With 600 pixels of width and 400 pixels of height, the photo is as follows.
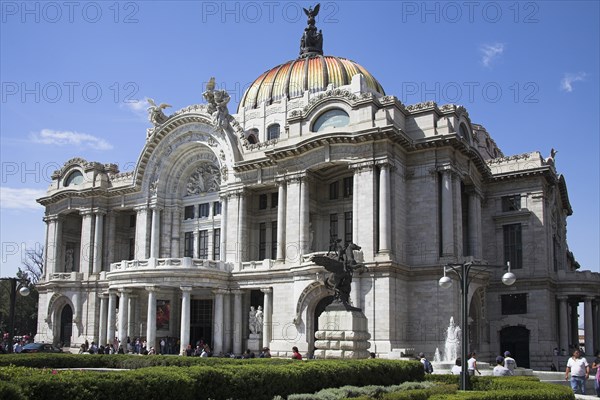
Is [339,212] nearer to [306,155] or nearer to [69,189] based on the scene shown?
[306,155]

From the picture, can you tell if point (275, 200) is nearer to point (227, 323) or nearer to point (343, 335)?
point (227, 323)

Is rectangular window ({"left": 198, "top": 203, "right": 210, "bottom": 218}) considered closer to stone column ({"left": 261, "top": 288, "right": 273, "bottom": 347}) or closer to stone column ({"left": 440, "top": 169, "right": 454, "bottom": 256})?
stone column ({"left": 261, "top": 288, "right": 273, "bottom": 347})

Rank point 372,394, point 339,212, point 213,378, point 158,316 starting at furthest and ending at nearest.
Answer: point 158,316 < point 339,212 < point 372,394 < point 213,378

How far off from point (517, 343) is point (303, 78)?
29.1 meters

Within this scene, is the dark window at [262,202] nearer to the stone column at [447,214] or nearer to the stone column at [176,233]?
the stone column at [176,233]

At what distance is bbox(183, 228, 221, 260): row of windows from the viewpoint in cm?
5206

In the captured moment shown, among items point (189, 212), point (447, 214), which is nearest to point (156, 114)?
point (189, 212)

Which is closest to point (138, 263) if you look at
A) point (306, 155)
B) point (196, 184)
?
point (196, 184)

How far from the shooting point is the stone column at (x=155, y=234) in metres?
53.5

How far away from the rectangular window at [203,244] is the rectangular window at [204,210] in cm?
137

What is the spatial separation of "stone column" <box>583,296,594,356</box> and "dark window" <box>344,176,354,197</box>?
20385 millimetres

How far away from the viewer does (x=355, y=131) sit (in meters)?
42.2

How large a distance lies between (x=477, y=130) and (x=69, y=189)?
36.0 metres

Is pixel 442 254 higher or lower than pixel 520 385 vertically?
higher
